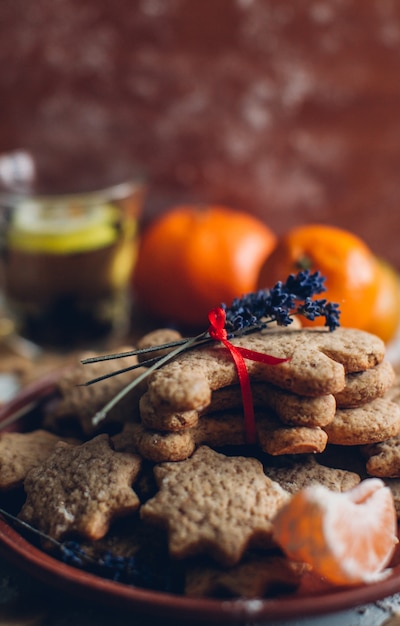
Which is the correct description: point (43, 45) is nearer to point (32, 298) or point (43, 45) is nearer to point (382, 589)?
point (32, 298)

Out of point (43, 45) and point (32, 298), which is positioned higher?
point (43, 45)

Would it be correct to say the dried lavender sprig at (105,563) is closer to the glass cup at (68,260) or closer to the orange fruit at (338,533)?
the orange fruit at (338,533)

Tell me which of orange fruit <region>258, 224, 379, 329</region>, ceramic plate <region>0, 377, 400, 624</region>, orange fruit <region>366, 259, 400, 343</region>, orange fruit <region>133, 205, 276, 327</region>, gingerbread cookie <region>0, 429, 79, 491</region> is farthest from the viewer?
orange fruit <region>133, 205, 276, 327</region>

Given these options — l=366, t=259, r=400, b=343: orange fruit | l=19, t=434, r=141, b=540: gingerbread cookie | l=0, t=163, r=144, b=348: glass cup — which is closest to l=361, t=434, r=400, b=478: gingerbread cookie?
l=19, t=434, r=141, b=540: gingerbread cookie

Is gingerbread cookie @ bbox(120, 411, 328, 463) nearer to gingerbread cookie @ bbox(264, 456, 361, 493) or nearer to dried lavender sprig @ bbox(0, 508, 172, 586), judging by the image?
gingerbread cookie @ bbox(264, 456, 361, 493)

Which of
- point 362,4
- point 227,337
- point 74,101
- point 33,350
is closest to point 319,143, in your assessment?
point 362,4

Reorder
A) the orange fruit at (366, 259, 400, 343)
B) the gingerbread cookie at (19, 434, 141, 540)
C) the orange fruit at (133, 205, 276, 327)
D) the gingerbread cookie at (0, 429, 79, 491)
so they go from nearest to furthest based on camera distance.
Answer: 1. the gingerbread cookie at (19, 434, 141, 540)
2. the gingerbread cookie at (0, 429, 79, 491)
3. the orange fruit at (366, 259, 400, 343)
4. the orange fruit at (133, 205, 276, 327)
